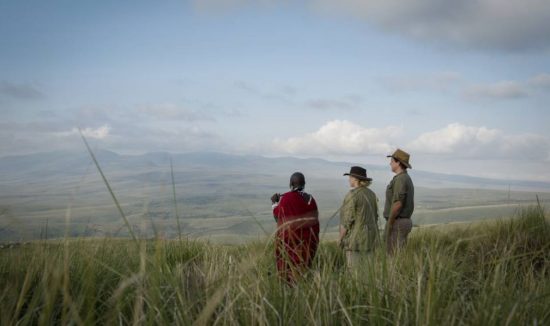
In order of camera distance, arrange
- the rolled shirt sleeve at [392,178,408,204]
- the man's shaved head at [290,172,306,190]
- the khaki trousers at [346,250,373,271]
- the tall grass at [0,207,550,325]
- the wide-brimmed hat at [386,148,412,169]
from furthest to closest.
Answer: the wide-brimmed hat at [386,148,412,169] → the rolled shirt sleeve at [392,178,408,204] → the man's shaved head at [290,172,306,190] → the khaki trousers at [346,250,373,271] → the tall grass at [0,207,550,325]

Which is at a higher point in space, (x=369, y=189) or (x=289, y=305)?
(x=369, y=189)

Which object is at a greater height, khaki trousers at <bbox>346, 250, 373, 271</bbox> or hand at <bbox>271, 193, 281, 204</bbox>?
hand at <bbox>271, 193, 281, 204</bbox>

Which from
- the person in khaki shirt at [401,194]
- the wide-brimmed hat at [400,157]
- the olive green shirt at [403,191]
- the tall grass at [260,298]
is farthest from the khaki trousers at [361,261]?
the wide-brimmed hat at [400,157]

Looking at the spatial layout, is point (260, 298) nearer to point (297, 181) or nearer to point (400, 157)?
point (297, 181)

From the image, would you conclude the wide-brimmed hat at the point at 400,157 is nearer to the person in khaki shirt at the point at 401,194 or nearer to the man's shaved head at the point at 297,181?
the person in khaki shirt at the point at 401,194

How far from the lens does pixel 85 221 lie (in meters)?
5.15

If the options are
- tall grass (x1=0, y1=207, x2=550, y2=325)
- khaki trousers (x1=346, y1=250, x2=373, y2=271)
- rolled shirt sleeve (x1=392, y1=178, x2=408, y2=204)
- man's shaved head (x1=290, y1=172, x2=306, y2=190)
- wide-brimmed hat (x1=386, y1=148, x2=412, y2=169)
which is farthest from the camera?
wide-brimmed hat (x1=386, y1=148, x2=412, y2=169)

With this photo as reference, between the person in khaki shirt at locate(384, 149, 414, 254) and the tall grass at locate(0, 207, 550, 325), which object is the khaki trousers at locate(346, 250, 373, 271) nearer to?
the tall grass at locate(0, 207, 550, 325)

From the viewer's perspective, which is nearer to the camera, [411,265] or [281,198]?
[411,265]

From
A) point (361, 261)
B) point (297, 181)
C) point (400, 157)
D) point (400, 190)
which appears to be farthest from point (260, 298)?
point (400, 157)

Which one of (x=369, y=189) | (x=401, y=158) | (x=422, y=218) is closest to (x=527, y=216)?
(x=401, y=158)

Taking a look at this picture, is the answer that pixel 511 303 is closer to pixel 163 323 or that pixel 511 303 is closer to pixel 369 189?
pixel 163 323

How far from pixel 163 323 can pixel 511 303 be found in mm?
1946

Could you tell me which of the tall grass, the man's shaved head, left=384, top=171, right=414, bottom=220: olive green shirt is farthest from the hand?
the tall grass
